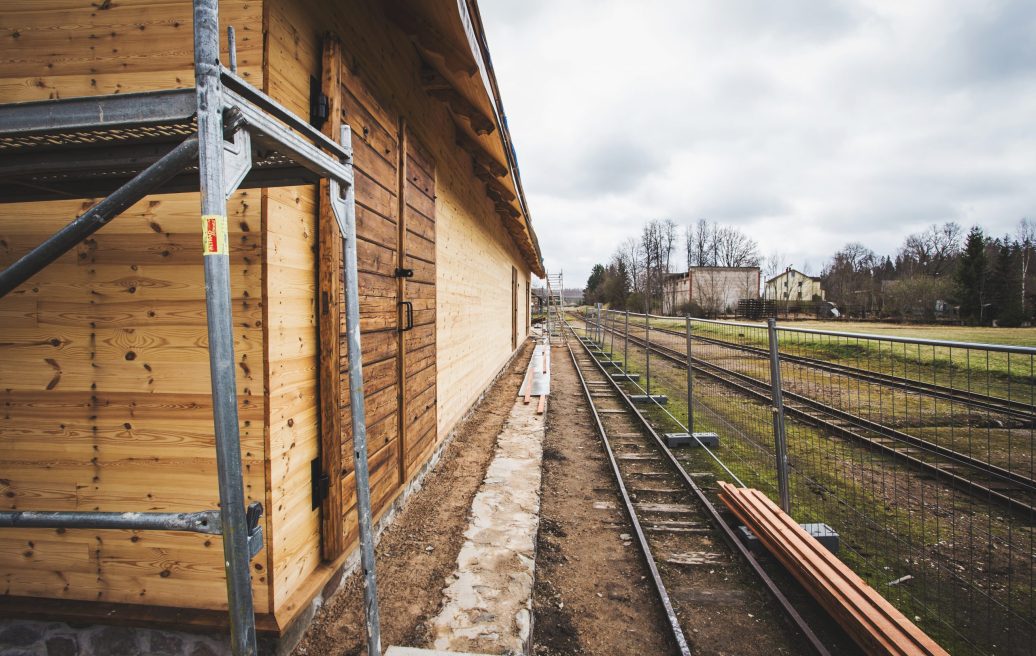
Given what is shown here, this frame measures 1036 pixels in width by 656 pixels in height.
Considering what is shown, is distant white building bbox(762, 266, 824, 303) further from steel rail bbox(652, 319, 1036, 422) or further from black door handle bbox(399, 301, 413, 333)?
black door handle bbox(399, 301, 413, 333)

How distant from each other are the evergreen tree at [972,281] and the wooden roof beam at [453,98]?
158 feet

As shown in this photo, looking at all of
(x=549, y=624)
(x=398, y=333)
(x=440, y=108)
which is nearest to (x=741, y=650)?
(x=549, y=624)

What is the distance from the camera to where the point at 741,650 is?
2.64m

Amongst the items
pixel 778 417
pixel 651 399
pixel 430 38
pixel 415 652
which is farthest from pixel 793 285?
pixel 415 652

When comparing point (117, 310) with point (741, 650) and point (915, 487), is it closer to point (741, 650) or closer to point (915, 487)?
point (741, 650)

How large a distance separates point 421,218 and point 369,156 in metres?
1.38

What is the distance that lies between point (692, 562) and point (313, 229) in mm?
3887

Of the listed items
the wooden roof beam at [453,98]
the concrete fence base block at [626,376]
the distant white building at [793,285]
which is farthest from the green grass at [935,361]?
the distant white building at [793,285]

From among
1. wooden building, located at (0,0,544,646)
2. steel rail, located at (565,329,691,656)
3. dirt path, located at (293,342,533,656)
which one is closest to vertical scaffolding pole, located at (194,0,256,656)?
wooden building, located at (0,0,544,646)

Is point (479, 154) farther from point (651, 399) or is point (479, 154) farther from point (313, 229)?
point (651, 399)

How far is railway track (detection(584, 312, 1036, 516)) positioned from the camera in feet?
7.93

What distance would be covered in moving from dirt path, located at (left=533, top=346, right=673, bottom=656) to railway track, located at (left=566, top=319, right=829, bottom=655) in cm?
14

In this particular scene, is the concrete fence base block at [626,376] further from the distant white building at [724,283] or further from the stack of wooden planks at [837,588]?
the distant white building at [724,283]

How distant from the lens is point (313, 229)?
2713 millimetres
